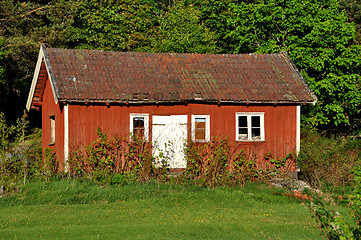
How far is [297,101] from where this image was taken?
20.8m

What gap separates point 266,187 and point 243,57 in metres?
7.16

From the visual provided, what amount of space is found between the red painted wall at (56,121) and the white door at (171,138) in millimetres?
3617

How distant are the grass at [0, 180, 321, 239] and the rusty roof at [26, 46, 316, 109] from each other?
3775mm

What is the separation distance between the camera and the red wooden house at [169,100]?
19.3 m

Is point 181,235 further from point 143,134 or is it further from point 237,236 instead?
point 143,134

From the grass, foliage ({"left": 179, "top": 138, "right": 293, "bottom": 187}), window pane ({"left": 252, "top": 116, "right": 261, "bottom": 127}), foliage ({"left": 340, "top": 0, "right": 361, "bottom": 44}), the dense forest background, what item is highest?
foliage ({"left": 340, "top": 0, "right": 361, "bottom": 44})

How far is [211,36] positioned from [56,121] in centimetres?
1620

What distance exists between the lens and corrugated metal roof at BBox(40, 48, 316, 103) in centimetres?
1958

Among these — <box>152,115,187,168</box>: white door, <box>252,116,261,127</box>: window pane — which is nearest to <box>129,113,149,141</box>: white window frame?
<box>152,115,187,168</box>: white door

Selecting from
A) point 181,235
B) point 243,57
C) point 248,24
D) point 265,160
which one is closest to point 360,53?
point 248,24

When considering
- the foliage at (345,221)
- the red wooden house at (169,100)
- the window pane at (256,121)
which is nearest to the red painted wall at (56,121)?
the red wooden house at (169,100)

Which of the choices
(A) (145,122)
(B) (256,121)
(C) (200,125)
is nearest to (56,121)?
(A) (145,122)

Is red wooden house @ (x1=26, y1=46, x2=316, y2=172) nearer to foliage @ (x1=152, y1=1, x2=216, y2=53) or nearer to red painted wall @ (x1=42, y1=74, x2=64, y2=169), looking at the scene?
red painted wall @ (x1=42, y1=74, x2=64, y2=169)

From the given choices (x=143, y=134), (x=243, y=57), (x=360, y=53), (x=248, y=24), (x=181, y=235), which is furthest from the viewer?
(x=248, y=24)
